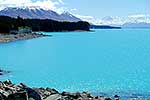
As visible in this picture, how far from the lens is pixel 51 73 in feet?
126

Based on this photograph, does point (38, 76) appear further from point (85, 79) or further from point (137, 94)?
point (137, 94)

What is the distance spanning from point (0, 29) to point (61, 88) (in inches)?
3079

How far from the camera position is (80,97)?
21.2 meters

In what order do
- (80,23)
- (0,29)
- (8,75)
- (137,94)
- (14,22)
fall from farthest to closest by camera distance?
(80,23)
(14,22)
(0,29)
(8,75)
(137,94)

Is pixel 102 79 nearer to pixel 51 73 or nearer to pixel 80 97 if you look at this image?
pixel 51 73

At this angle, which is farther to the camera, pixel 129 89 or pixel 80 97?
pixel 129 89

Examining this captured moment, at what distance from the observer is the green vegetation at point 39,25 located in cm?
11293

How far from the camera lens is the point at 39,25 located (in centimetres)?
15425

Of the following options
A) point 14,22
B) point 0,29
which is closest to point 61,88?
point 0,29

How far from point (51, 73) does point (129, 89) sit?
1211cm

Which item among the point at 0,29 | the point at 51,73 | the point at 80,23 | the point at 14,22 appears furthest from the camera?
the point at 80,23

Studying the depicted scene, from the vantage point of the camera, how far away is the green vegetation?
112931mm

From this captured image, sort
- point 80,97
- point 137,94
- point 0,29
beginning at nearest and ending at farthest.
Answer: point 80,97, point 137,94, point 0,29

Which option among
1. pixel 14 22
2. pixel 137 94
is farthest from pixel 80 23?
pixel 137 94
